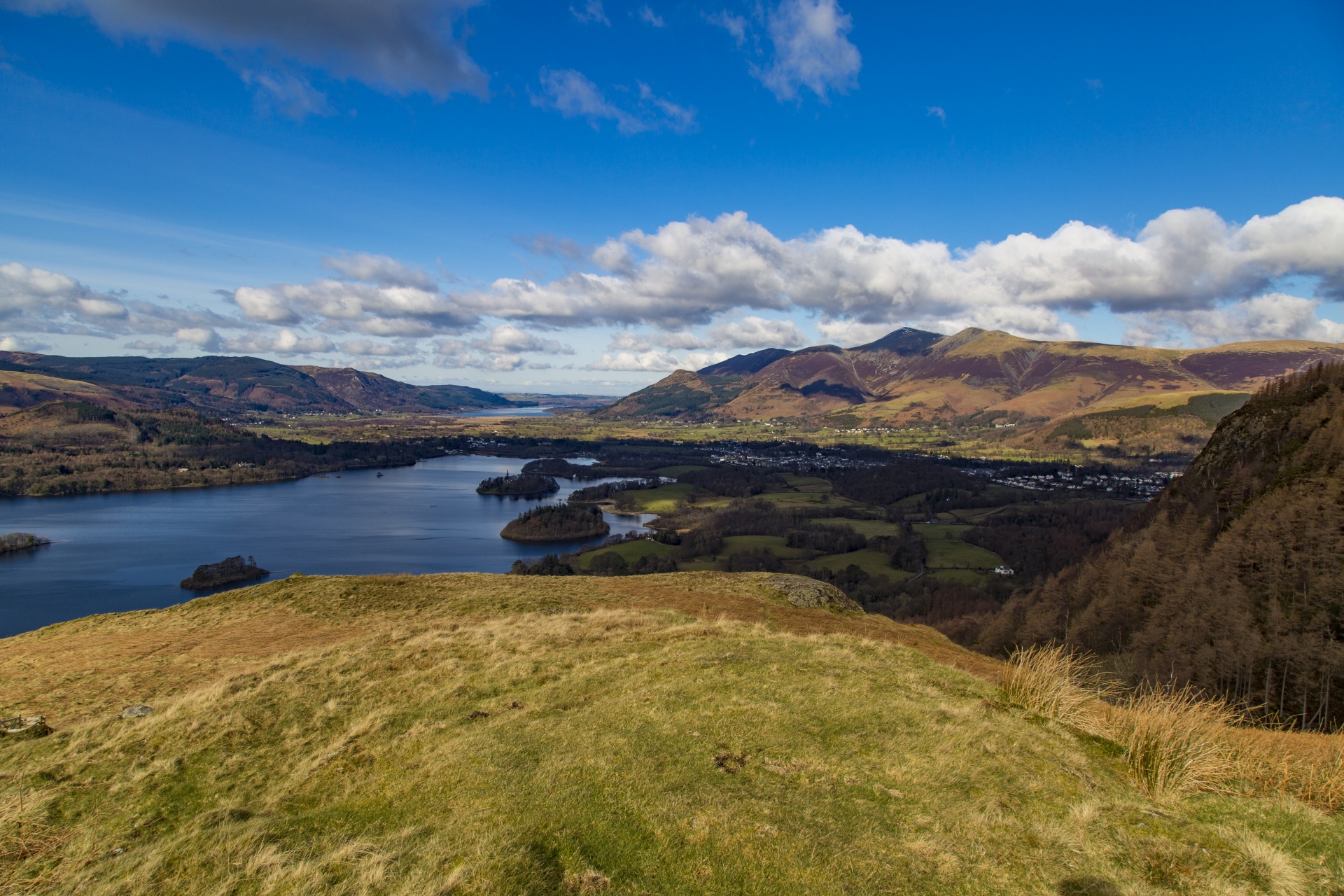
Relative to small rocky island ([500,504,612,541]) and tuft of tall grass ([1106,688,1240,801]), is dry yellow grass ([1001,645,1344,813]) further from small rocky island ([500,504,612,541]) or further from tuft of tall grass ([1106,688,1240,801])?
small rocky island ([500,504,612,541])

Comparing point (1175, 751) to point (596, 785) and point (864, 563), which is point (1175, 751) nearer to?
point (596, 785)

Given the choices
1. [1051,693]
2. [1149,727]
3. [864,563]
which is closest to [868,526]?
[864,563]

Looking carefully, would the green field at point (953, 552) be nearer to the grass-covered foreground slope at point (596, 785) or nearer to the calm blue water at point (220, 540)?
the calm blue water at point (220, 540)

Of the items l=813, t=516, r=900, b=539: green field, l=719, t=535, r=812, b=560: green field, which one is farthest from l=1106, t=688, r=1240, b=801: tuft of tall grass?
l=813, t=516, r=900, b=539: green field

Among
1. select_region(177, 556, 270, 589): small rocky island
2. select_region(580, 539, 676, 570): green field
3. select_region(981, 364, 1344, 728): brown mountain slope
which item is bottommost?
select_region(580, 539, 676, 570): green field

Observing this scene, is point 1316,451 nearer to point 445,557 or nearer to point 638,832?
point 638,832

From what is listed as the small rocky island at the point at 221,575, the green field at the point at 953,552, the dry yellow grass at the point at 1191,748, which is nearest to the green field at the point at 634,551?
the green field at the point at 953,552

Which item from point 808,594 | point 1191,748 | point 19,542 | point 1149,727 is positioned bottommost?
point 19,542

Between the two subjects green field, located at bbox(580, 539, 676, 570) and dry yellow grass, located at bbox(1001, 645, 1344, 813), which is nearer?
dry yellow grass, located at bbox(1001, 645, 1344, 813)
